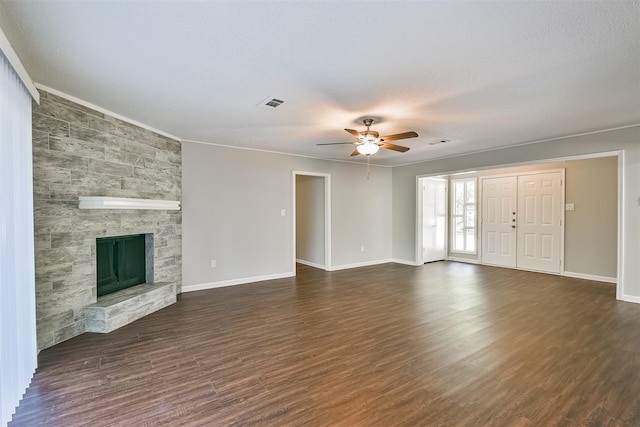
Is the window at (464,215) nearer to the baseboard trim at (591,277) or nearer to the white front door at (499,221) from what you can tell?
the white front door at (499,221)

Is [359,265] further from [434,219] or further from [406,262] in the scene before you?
[434,219]

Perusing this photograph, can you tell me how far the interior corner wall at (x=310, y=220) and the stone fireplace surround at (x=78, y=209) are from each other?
3.43m

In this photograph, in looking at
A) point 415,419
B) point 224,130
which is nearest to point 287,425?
point 415,419

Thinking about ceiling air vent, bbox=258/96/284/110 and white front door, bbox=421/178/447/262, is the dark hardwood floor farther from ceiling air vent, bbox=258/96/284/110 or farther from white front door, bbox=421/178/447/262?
white front door, bbox=421/178/447/262

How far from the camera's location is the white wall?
5023mm

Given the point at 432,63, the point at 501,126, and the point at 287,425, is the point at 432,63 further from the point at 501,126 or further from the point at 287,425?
A: the point at 287,425

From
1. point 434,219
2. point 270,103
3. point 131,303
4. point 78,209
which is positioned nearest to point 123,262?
point 131,303

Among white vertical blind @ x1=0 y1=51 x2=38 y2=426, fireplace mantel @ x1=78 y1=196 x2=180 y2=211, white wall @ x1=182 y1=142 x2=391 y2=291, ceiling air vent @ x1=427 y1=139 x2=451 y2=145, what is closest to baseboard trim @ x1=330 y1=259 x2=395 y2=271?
white wall @ x1=182 y1=142 x2=391 y2=291

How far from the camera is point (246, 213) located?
18.2ft

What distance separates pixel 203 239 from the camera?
16.7ft

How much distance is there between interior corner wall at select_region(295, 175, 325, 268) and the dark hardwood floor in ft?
8.27

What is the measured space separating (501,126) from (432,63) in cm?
243

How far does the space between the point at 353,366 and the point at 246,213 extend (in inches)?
143

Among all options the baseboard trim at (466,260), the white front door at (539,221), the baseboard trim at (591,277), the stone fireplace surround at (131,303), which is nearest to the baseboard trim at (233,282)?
the stone fireplace surround at (131,303)
